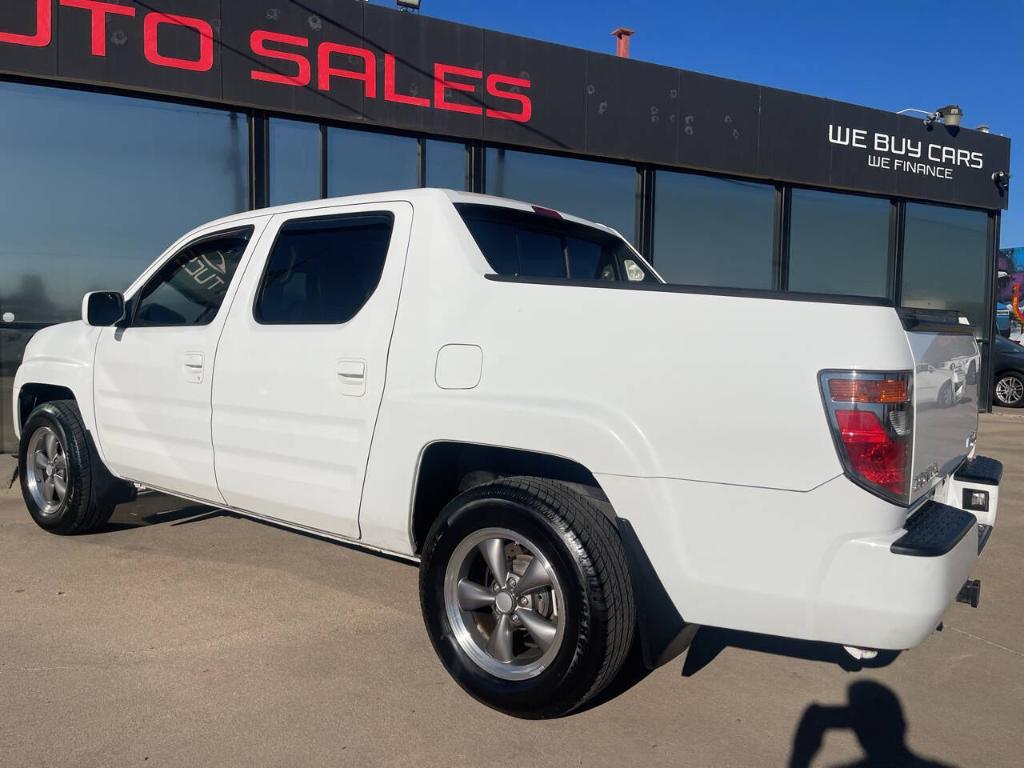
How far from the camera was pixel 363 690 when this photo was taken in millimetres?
3311

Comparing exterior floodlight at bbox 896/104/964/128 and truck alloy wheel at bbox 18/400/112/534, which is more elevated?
exterior floodlight at bbox 896/104/964/128

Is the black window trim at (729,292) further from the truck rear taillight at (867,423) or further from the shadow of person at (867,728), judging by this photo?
the shadow of person at (867,728)

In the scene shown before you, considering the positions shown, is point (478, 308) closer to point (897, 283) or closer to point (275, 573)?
point (275, 573)

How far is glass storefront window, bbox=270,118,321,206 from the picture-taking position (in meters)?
9.19

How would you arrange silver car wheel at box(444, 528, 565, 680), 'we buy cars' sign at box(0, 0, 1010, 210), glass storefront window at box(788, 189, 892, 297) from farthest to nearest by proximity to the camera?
1. glass storefront window at box(788, 189, 892, 297)
2. 'we buy cars' sign at box(0, 0, 1010, 210)
3. silver car wheel at box(444, 528, 565, 680)

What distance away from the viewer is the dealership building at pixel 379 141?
8.38 metres

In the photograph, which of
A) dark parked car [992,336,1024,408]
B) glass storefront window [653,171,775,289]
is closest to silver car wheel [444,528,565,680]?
glass storefront window [653,171,775,289]

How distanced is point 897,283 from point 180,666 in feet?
41.1

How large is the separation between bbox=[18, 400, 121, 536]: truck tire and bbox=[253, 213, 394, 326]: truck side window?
5.86 feet

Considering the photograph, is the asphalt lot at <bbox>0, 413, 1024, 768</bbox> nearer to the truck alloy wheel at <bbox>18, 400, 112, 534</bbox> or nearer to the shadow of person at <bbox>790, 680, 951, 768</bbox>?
the shadow of person at <bbox>790, 680, 951, 768</bbox>

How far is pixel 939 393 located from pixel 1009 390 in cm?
1508

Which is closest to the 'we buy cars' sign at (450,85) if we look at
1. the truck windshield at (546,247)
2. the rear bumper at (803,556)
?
the truck windshield at (546,247)

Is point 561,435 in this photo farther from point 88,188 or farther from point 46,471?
point 88,188

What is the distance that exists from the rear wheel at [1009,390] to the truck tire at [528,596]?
15475 mm
